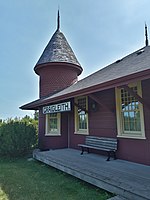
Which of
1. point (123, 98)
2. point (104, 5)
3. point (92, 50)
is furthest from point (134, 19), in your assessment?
point (123, 98)

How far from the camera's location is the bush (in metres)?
7.98

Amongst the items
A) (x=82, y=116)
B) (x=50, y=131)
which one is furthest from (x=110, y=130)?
(x=50, y=131)

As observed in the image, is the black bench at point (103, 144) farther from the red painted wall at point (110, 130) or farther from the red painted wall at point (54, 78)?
the red painted wall at point (54, 78)

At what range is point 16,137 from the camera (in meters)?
8.09

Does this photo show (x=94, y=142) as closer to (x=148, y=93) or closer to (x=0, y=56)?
(x=148, y=93)

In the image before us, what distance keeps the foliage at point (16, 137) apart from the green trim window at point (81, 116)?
2.50 meters

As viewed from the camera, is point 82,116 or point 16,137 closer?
point 82,116

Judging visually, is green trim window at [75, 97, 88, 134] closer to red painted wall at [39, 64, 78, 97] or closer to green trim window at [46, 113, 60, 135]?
green trim window at [46, 113, 60, 135]

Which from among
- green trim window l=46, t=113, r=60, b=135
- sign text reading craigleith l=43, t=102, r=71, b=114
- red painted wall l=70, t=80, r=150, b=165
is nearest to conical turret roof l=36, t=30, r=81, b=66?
green trim window l=46, t=113, r=60, b=135

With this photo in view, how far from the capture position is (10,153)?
812 cm

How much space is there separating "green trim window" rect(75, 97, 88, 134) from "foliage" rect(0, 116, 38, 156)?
2.50 metres

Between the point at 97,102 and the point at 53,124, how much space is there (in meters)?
4.41

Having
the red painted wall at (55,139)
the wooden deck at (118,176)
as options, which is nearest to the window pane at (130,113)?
the wooden deck at (118,176)

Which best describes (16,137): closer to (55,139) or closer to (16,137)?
(16,137)
